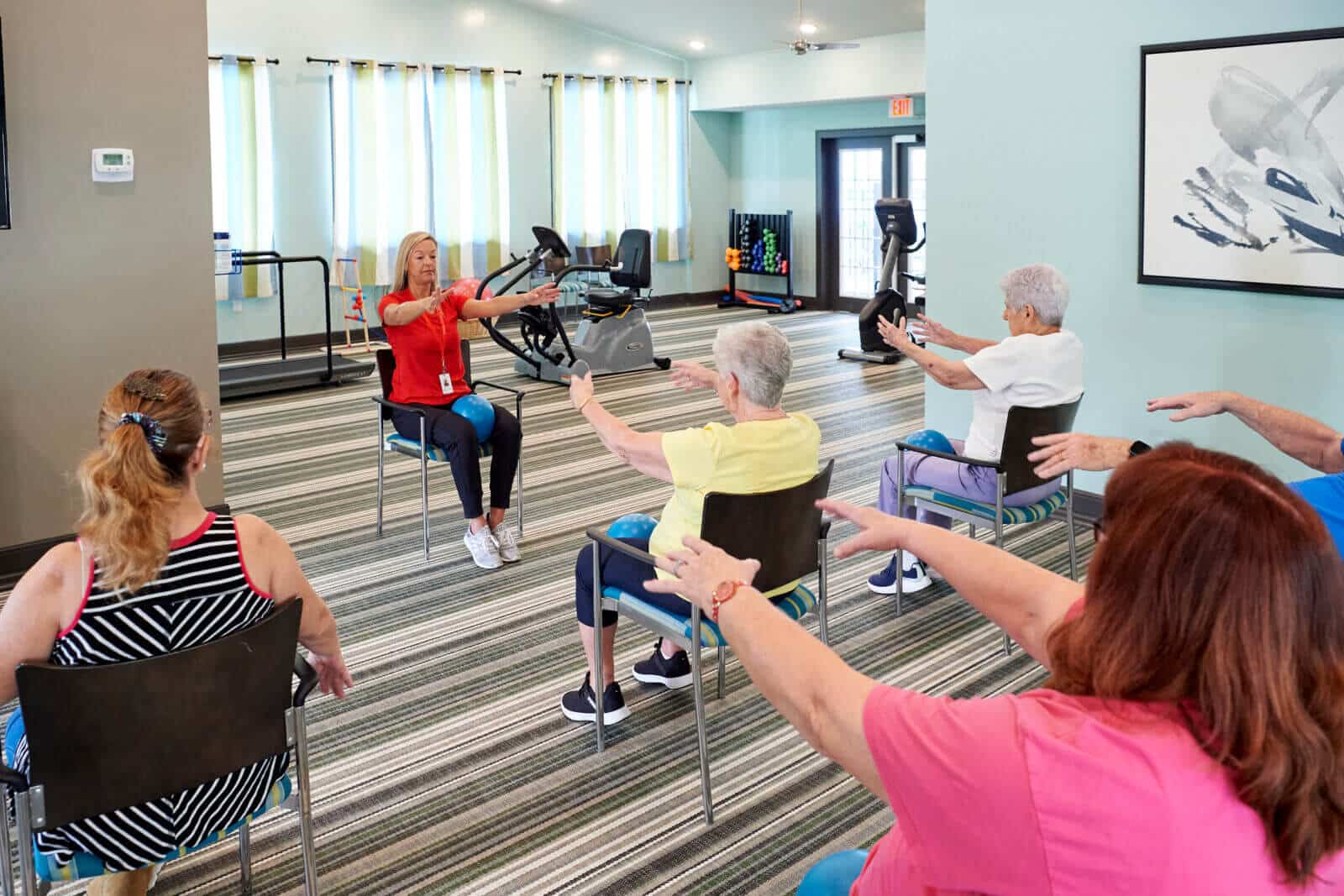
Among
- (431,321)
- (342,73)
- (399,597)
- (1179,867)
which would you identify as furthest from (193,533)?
(342,73)

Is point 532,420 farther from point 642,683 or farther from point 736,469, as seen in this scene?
point 736,469

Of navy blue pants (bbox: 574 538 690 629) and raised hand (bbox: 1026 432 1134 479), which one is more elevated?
raised hand (bbox: 1026 432 1134 479)

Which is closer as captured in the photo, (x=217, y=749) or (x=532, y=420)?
(x=217, y=749)

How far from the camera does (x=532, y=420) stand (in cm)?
750

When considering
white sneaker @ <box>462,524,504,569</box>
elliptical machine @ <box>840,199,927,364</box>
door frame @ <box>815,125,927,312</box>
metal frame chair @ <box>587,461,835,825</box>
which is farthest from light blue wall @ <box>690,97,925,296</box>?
metal frame chair @ <box>587,461,835,825</box>

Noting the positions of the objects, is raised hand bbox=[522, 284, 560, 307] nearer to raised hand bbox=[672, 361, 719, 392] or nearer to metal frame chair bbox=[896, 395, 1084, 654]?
raised hand bbox=[672, 361, 719, 392]

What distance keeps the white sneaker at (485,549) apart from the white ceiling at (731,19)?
702 centimetres

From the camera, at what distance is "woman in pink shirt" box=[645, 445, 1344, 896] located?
3.54 ft

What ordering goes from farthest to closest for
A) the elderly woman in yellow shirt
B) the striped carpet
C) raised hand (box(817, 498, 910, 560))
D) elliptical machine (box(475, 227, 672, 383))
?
elliptical machine (box(475, 227, 672, 383))
the elderly woman in yellow shirt
the striped carpet
raised hand (box(817, 498, 910, 560))

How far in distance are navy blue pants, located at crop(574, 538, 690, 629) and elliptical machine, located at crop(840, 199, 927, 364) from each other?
6.23 metres

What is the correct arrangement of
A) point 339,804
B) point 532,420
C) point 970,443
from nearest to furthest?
point 339,804, point 970,443, point 532,420

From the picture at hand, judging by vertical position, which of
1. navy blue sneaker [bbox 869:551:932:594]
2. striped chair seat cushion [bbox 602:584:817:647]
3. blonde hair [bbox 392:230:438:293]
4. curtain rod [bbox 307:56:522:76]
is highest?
curtain rod [bbox 307:56:522:76]

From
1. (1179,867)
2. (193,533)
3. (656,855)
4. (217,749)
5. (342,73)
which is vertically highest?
(342,73)

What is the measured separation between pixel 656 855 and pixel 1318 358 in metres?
3.24
